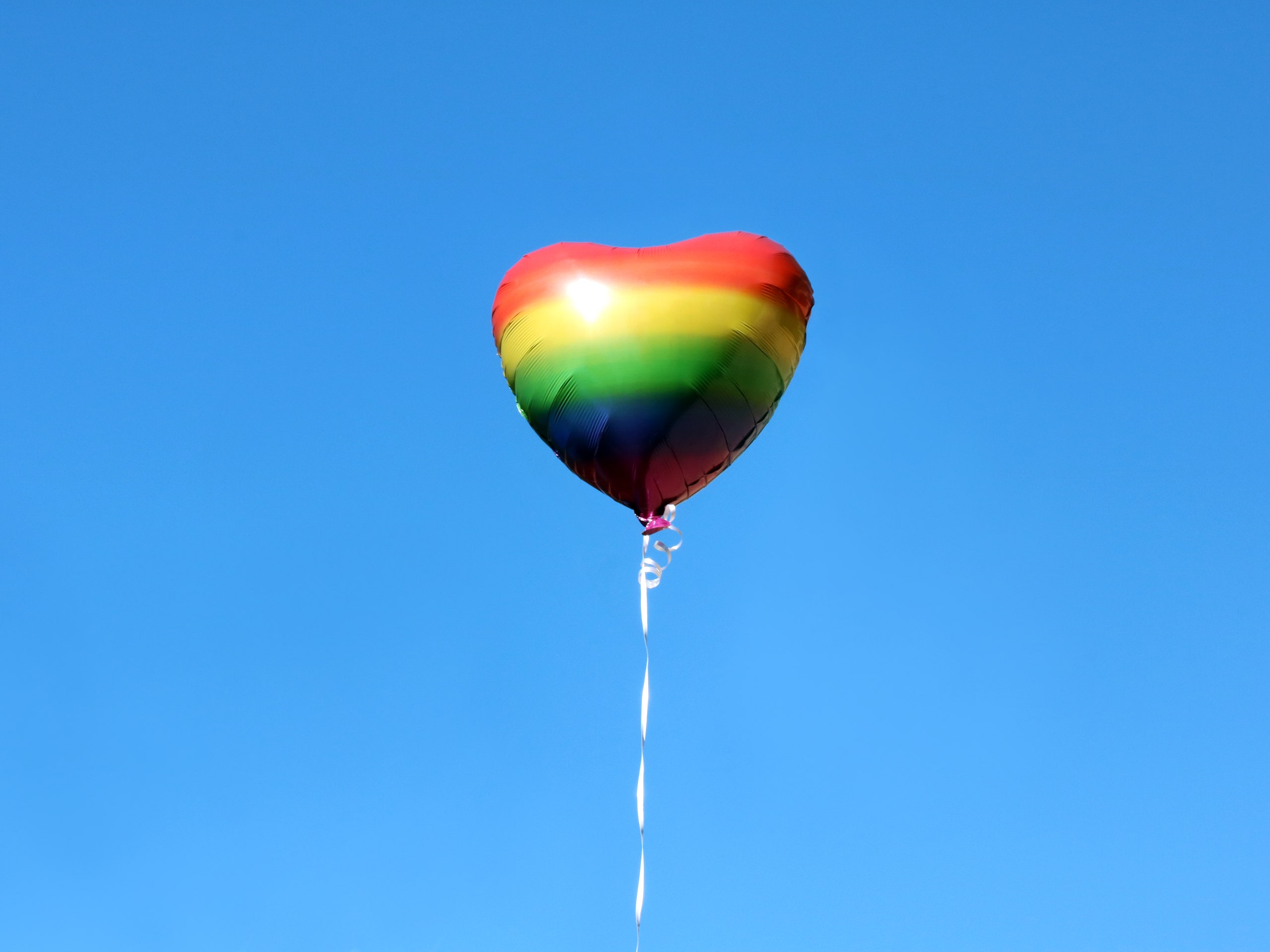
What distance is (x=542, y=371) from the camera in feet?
65.2

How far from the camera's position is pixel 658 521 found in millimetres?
19953

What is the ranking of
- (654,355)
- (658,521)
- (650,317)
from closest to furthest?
(654,355), (650,317), (658,521)

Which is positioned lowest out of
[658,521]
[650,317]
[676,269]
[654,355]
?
[658,521]

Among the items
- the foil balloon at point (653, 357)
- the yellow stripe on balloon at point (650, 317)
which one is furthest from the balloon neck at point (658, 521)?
the yellow stripe on balloon at point (650, 317)

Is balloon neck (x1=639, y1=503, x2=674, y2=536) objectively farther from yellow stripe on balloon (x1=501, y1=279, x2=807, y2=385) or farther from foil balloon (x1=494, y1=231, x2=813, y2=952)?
yellow stripe on balloon (x1=501, y1=279, x2=807, y2=385)

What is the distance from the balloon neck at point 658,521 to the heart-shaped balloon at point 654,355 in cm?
6

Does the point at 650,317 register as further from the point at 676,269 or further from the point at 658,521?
the point at 658,521

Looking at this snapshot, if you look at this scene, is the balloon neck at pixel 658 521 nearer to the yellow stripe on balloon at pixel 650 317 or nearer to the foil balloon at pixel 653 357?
the foil balloon at pixel 653 357

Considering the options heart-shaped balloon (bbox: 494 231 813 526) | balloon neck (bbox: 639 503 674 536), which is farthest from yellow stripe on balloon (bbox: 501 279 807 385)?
balloon neck (bbox: 639 503 674 536)

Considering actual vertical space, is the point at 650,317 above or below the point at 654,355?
above

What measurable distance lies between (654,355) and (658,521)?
1816mm

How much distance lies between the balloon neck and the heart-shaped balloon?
6 cm

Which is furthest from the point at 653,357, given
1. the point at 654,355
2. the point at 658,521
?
the point at 658,521

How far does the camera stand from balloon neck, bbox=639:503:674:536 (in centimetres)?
1994
